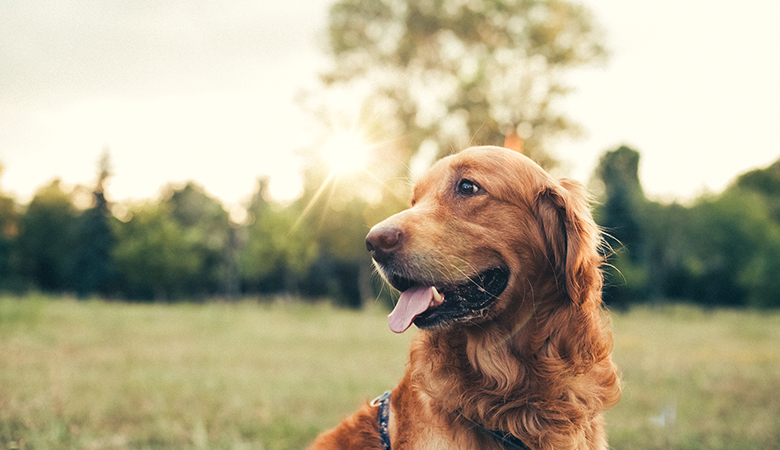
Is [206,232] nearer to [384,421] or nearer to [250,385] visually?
[250,385]

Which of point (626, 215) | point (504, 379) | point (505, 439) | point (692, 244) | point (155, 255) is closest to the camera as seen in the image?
point (505, 439)

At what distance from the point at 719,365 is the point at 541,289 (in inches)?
351

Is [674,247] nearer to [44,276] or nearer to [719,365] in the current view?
[719,365]

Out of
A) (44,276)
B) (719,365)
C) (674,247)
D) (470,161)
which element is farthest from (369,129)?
(44,276)

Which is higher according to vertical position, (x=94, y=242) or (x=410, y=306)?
(x=410, y=306)

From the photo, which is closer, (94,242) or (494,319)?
(494,319)

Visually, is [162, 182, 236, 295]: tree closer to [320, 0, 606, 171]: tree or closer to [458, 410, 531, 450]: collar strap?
[320, 0, 606, 171]: tree

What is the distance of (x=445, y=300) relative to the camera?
228 centimetres

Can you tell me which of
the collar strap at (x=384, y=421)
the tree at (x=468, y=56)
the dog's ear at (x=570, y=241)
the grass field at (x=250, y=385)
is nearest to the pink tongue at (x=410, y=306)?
the collar strap at (x=384, y=421)

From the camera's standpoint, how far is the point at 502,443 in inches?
84.3

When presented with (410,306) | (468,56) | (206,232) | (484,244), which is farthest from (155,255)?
(484,244)

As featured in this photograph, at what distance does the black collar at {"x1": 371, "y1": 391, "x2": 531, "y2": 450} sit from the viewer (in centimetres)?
213

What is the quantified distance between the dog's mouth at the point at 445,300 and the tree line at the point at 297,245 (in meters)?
16.1

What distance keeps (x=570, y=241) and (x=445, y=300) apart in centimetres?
73
